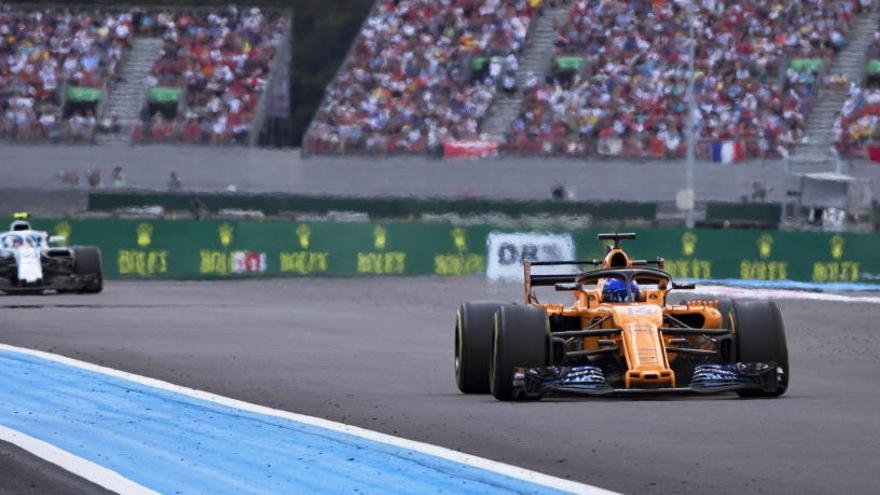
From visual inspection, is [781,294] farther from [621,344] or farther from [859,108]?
[621,344]

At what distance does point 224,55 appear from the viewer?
5244cm

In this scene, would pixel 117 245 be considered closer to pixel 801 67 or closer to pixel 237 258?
pixel 237 258

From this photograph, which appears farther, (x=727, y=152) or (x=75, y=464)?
(x=727, y=152)

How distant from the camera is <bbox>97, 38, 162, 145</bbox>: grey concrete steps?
48.4 meters

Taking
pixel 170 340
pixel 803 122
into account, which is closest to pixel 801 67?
pixel 803 122

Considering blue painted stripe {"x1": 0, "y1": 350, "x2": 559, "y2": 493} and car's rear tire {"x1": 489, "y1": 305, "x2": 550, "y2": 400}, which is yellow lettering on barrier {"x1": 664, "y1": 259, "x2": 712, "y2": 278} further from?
blue painted stripe {"x1": 0, "y1": 350, "x2": 559, "y2": 493}

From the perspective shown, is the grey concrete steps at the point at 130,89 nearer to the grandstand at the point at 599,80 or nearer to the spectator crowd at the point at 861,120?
the grandstand at the point at 599,80

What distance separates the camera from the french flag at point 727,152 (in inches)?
1809

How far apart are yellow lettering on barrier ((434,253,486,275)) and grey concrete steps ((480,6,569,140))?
909 centimetres

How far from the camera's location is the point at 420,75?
167ft

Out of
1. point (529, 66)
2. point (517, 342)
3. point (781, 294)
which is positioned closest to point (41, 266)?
point (781, 294)

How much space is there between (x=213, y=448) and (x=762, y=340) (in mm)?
4744

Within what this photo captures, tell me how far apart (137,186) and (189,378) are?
32467 millimetres

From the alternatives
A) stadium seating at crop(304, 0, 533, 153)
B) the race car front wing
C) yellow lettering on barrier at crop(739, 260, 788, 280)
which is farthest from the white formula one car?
the race car front wing
